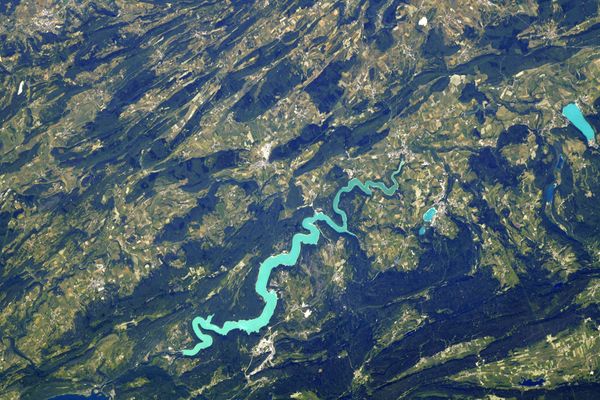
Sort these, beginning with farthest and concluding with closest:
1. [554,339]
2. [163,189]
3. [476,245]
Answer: [163,189] → [476,245] → [554,339]

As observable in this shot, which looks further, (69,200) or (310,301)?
(69,200)

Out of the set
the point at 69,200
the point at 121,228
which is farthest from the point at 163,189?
the point at 69,200

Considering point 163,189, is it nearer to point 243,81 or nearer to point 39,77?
point 243,81

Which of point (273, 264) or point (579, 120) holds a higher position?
point (273, 264)

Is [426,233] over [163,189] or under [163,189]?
under

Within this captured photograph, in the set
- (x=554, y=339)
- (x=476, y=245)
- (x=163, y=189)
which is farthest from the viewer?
Answer: (x=163, y=189)

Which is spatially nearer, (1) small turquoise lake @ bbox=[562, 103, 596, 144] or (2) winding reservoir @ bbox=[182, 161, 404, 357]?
(1) small turquoise lake @ bbox=[562, 103, 596, 144]

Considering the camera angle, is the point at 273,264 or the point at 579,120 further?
the point at 273,264

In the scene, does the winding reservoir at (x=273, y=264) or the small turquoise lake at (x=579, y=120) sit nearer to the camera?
the small turquoise lake at (x=579, y=120)
